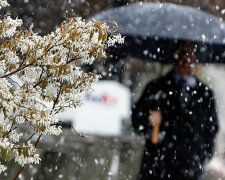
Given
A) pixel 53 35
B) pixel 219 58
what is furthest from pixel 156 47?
pixel 53 35

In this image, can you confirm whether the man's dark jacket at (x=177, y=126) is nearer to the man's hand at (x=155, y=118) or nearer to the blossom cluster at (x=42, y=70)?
the man's hand at (x=155, y=118)

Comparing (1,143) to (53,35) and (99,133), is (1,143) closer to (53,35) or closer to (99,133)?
(53,35)

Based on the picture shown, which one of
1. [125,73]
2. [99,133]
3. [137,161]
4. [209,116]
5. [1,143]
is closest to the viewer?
[1,143]

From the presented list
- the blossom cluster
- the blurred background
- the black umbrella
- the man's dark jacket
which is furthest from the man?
the blossom cluster

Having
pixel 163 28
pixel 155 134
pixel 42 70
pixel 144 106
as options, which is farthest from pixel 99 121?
pixel 42 70

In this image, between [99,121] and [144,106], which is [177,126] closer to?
[144,106]

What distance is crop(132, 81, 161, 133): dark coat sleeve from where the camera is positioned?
140 inches

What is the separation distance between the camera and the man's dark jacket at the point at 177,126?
358 cm

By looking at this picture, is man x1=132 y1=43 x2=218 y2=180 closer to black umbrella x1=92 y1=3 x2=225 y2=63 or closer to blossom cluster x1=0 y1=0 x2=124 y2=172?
black umbrella x1=92 y1=3 x2=225 y2=63

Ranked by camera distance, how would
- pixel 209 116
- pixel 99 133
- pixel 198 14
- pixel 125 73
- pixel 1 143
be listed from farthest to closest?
pixel 125 73 → pixel 99 133 → pixel 198 14 → pixel 209 116 → pixel 1 143

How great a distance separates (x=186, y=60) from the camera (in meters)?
3.59

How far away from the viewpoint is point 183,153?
3.73 m

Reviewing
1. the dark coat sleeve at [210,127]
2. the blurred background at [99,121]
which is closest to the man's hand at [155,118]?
the dark coat sleeve at [210,127]

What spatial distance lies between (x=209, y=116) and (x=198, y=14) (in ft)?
3.19
